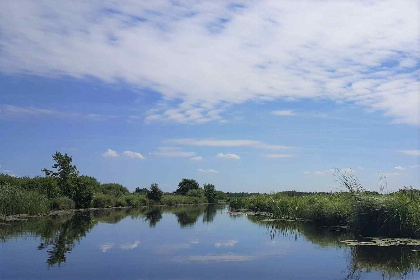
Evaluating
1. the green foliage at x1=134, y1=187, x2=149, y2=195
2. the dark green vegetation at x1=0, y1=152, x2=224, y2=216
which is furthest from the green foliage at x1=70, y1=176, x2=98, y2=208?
the green foliage at x1=134, y1=187, x2=149, y2=195

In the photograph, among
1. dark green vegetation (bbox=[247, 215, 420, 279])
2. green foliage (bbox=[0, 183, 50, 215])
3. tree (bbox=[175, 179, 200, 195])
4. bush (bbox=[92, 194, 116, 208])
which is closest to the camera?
dark green vegetation (bbox=[247, 215, 420, 279])

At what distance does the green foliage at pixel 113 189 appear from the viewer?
58031mm

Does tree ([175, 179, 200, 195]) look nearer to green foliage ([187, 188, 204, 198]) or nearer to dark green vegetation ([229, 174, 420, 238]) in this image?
green foliage ([187, 188, 204, 198])

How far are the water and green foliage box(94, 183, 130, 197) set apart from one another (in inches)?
1487

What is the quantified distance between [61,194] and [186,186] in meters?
45.6

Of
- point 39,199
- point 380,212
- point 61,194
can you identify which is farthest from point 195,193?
point 380,212

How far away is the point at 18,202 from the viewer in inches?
1143

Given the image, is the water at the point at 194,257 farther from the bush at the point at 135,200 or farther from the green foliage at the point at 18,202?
the bush at the point at 135,200

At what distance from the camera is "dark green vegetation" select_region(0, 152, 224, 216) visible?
29234 mm

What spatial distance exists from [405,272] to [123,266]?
8.19m

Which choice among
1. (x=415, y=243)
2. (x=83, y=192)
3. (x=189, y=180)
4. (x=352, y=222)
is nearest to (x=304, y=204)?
(x=352, y=222)

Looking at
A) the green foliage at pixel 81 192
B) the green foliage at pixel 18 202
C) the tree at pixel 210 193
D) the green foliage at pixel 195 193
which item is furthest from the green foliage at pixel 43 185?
the tree at pixel 210 193

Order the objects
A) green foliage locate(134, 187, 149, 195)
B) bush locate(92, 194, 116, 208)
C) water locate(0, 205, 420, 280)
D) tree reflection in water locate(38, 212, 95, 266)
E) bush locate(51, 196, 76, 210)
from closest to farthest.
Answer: water locate(0, 205, 420, 280) → tree reflection in water locate(38, 212, 95, 266) → bush locate(51, 196, 76, 210) → bush locate(92, 194, 116, 208) → green foliage locate(134, 187, 149, 195)

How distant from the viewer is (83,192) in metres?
43.2
